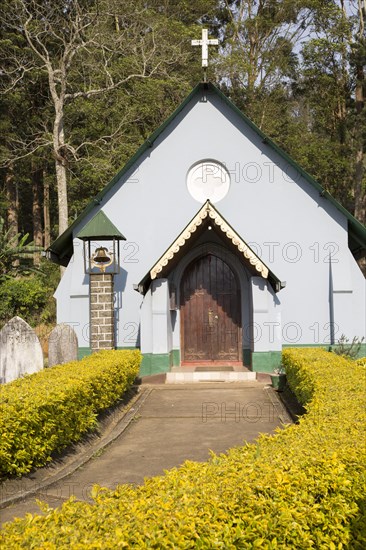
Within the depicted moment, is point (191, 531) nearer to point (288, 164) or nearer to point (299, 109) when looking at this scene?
point (288, 164)

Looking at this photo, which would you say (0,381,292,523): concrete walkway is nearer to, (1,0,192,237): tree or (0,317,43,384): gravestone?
(0,317,43,384): gravestone

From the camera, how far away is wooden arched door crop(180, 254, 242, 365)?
18516 millimetres

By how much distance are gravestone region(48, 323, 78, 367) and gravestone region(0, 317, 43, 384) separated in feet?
3.57

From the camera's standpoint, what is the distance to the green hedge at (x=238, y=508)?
3.81m

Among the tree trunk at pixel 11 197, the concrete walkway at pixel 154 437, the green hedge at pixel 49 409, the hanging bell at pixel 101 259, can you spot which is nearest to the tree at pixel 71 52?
the tree trunk at pixel 11 197

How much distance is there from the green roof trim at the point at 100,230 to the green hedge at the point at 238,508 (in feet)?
37.5

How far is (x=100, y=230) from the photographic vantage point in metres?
16.7

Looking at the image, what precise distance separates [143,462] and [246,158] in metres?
11.7

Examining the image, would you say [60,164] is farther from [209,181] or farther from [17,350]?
[17,350]

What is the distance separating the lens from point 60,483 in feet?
26.4

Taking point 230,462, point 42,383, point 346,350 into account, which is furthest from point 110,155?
point 230,462

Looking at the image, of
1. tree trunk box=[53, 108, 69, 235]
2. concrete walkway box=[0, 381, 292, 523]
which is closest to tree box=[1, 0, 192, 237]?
tree trunk box=[53, 108, 69, 235]

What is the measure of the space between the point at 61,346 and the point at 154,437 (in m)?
3.68

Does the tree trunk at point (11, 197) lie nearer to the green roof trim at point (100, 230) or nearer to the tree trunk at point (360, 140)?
the green roof trim at point (100, 230)
